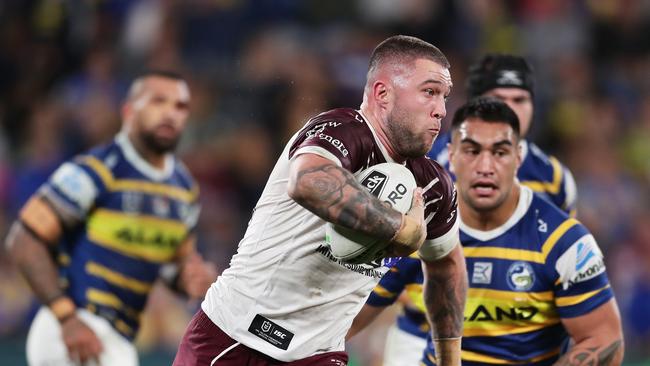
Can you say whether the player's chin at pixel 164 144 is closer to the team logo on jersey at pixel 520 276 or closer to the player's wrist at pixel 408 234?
the team logo on jersey at pixel 520 276

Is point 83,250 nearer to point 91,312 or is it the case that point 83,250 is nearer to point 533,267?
point 91,312

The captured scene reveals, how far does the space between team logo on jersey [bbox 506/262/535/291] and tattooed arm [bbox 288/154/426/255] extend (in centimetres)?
156

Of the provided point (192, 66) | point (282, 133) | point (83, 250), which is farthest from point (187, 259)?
point (192, 66)

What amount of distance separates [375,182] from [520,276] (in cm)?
151

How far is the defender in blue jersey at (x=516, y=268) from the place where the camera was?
5266 mm

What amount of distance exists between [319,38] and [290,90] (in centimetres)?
169

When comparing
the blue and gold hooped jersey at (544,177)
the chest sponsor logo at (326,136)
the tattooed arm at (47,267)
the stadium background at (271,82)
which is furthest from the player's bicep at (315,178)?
the stadium background at (271,82)

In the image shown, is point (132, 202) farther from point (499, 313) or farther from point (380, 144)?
point (380, 144)

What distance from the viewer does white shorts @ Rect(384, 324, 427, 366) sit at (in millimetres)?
6504

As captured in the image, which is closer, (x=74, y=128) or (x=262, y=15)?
(x=74, y=128)

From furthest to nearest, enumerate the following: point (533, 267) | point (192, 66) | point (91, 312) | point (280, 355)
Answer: point (192, 66), point (91, 312), point (533, 267), point (280, 355)

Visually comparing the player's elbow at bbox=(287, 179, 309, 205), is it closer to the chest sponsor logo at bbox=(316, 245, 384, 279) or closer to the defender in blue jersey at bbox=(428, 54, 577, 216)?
the chest sponsor logo at bbox=(316, 245, 384, 279)

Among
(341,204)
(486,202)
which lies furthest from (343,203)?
(486,202)

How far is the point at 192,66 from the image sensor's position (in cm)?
1211
